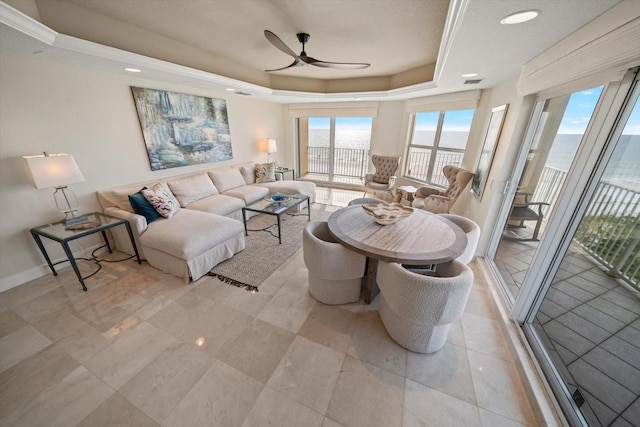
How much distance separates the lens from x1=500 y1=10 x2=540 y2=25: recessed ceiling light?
4.01 ft

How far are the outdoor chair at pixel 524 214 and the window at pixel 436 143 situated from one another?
1.89 meters

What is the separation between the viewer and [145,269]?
2520mm

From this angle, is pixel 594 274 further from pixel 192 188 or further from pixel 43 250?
pixel 43 250

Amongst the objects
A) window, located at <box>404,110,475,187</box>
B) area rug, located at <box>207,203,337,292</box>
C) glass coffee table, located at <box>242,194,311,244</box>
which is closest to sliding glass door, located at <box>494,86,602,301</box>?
window, located at <box>404,110,475,187</box>

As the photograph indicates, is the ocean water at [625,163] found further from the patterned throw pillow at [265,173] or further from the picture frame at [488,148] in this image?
the patterned throw pillow at [265,173]

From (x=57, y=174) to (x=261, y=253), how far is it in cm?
211

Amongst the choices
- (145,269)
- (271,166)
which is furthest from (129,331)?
(271,166)

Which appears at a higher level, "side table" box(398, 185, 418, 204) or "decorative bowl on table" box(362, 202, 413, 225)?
"decorative bowl on table" box(362, 202, 413, 225)

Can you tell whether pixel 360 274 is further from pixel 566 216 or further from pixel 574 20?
pixel 574 20

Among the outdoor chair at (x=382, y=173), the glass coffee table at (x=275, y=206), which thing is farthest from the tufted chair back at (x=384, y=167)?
the glass coffee table at (x=275, y=206)

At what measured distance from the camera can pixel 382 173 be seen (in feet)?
16.8

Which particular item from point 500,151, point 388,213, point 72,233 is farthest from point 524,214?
point 72,233

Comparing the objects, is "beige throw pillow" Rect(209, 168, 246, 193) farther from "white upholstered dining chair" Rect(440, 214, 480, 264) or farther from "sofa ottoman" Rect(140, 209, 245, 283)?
"white upholstered dining chair" Rect(440, 214, 480, 264)

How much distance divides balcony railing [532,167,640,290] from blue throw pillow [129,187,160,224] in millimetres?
3922
